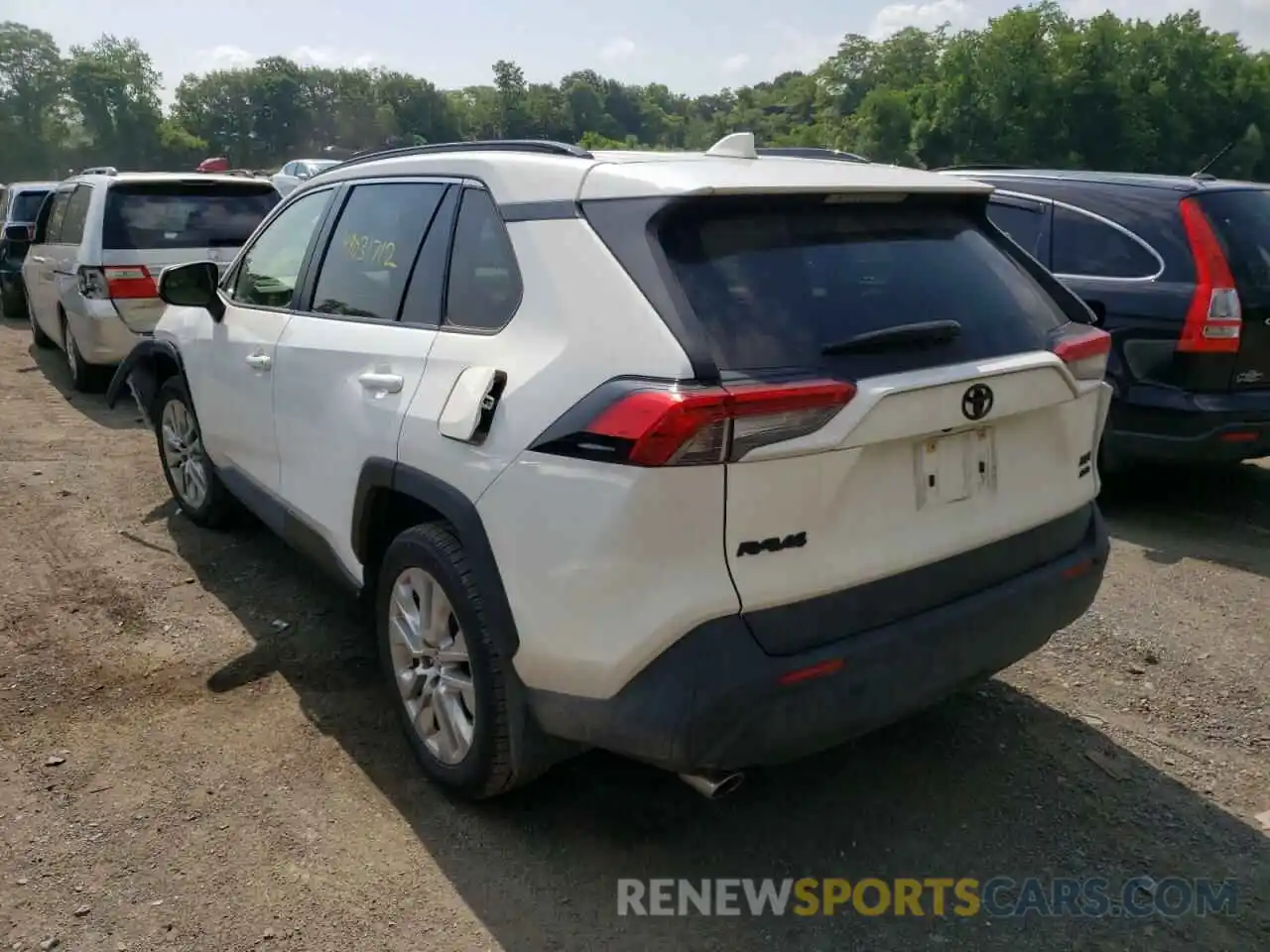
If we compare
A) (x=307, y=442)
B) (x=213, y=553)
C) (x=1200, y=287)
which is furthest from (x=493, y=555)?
(x=1200, y=287)

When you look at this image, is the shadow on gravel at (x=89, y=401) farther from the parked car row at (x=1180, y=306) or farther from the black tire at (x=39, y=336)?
the parked car row at (x=1180, y=306)

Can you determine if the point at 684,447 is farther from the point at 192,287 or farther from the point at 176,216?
the point at 176,216

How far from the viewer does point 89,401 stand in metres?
8.70

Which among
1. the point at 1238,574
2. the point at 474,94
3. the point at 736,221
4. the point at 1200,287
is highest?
the point at 474,94

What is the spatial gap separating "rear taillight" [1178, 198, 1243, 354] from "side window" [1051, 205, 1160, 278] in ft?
0.76

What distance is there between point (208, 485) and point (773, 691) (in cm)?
358

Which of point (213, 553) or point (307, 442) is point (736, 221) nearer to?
point (307, 442)

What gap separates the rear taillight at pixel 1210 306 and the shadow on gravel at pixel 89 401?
693 cm

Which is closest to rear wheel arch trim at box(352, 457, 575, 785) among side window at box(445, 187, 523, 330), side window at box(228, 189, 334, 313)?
side window at box(445, 187, 523, 330)

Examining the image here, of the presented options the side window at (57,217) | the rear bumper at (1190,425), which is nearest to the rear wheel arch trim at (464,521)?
the rear bumper at (1190,425)

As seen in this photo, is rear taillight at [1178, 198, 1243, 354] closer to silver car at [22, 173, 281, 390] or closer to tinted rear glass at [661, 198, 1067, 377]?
tinted rear glass at [661, 198, 1067, 377]

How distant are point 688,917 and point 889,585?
0.97 metres

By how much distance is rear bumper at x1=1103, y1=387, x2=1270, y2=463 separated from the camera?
510cm

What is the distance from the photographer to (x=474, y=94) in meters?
138
